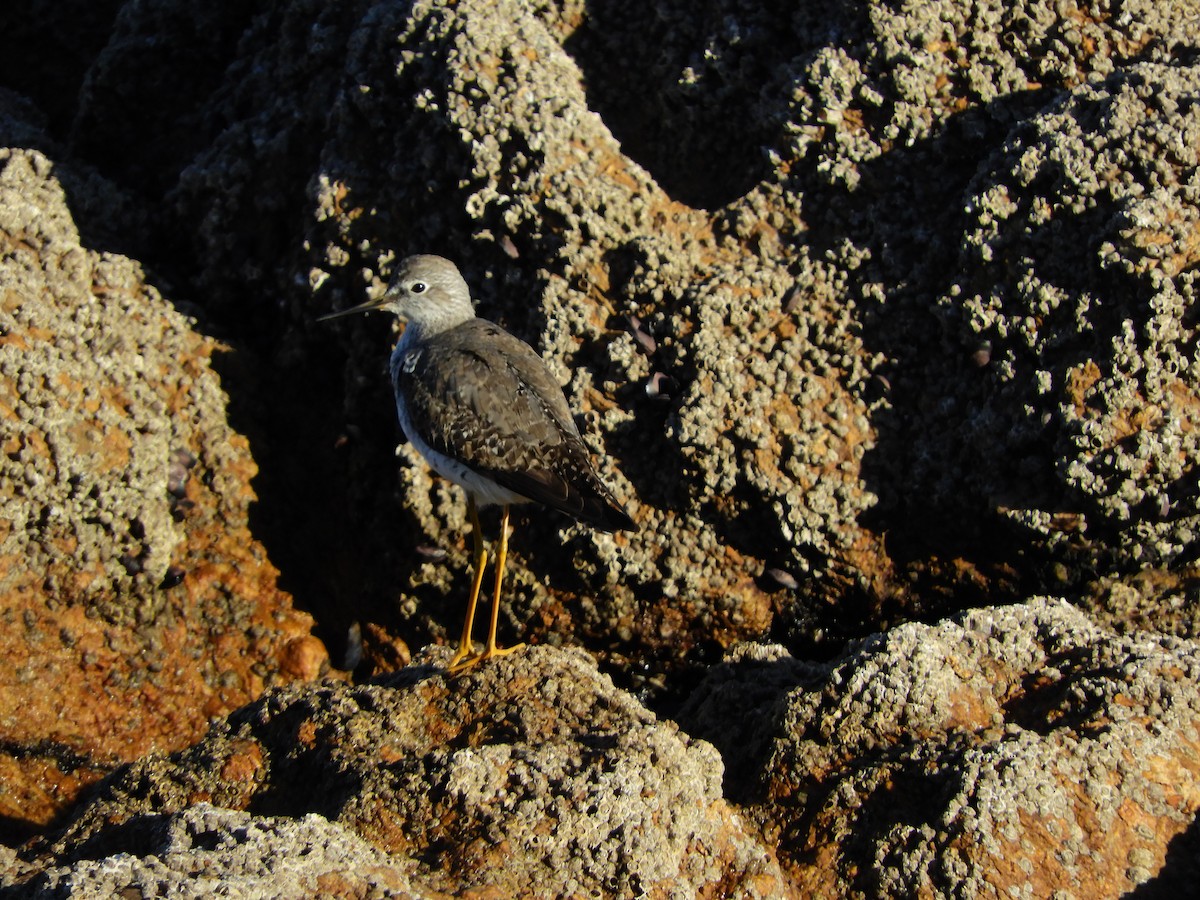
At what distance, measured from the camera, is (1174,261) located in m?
4.43

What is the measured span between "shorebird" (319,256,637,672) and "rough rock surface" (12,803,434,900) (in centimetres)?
154

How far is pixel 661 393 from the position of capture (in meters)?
5.03

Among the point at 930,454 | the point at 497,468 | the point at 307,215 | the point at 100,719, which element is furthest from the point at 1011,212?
the point at 100,719

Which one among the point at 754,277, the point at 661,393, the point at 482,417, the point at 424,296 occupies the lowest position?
the point at 482,417

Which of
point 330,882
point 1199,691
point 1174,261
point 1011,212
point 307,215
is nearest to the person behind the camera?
point 330,882

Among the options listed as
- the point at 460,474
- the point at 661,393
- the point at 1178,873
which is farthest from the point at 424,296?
the point at 1178,873

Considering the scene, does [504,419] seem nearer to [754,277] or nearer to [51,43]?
[754,277]

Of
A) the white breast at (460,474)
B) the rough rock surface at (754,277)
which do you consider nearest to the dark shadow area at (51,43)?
the rough rock surface at (754,277)

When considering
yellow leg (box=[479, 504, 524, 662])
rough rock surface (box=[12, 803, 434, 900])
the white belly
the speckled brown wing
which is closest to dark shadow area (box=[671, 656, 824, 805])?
the speckled brown wing

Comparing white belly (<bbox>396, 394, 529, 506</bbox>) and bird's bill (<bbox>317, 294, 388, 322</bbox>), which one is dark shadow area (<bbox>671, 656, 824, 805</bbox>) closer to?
white belly (<bbox>396, 394, 529, 506</bbox>)

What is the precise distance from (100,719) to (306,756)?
67.5 inches

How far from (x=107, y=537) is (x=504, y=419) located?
6.07 feet

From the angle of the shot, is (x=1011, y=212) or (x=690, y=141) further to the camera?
(x=690, y=141)

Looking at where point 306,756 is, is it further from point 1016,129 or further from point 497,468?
point 1016,129
